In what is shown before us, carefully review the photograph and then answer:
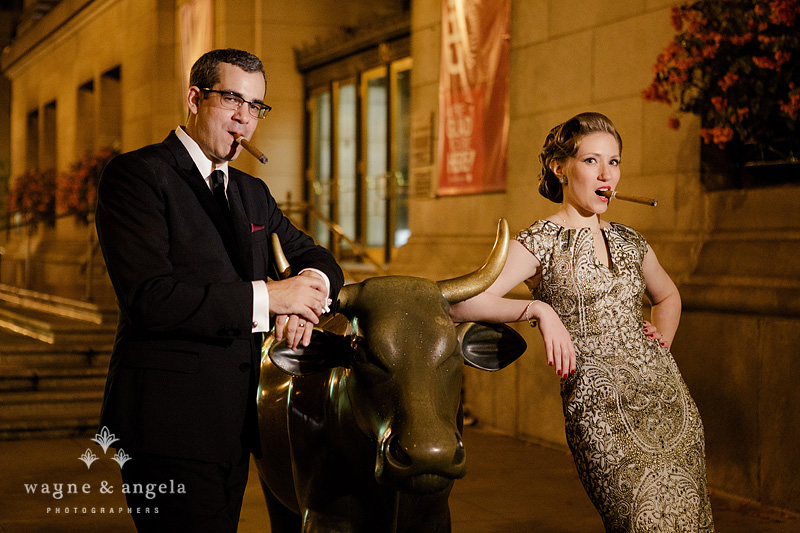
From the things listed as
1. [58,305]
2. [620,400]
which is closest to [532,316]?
[620,400]

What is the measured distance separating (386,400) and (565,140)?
1.22m

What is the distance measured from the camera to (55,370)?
939 centimetres

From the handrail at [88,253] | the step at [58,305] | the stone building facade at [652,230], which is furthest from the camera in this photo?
the handrail at [88,253]

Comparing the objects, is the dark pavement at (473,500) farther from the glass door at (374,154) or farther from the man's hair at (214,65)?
the glass door at (374,154)

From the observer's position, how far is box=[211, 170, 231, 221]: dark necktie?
281cm

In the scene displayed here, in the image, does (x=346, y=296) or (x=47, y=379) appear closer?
(x=346, y=296)

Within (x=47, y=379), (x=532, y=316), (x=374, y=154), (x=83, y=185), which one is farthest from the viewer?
(x=83, y=185)

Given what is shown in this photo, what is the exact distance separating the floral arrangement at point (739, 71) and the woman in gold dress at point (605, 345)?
2.57 m

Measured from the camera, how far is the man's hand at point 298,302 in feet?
8.52

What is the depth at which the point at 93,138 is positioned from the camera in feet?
71.6

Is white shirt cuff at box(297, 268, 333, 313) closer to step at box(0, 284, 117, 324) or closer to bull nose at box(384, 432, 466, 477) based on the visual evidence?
bull nose at box(384, 432, 466, 477)

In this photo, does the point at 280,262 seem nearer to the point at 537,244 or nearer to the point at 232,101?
the point at 232,101

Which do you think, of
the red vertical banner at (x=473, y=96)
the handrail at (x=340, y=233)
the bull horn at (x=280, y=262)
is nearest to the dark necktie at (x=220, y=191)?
the bull horn at (x=280, y=262)

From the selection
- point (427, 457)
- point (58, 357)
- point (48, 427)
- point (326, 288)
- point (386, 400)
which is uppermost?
point (326, 288)
